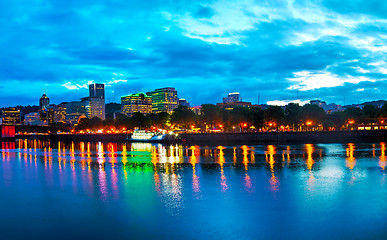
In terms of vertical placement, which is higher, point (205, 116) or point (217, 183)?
point (205, 116)

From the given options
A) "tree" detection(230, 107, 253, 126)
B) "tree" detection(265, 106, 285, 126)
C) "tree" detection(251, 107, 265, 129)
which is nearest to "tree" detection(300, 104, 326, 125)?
"tree" detection(265, 106, 285, 126)

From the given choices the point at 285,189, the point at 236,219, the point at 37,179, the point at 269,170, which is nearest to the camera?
the point at 236,219

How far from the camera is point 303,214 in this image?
21.6 m

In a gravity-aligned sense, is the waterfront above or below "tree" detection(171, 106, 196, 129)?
below

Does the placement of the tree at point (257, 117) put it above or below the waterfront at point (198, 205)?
above

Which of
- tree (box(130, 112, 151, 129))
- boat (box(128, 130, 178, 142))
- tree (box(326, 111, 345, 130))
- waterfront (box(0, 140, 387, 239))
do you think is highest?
tree (box(130, 112, 151, 129))

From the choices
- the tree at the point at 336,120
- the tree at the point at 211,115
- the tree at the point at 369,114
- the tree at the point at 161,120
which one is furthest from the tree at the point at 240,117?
the tree at the point at 369,114

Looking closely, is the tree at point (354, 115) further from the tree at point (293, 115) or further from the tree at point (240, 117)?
the tree at point (240, 117)

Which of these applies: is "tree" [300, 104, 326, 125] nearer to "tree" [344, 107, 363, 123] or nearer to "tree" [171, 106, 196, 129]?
"tree" [344, 107, 363, 123]

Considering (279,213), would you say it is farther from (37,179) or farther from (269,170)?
(37,179)

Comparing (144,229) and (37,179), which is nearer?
(144,229)

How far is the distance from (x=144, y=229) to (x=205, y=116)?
5417 inches

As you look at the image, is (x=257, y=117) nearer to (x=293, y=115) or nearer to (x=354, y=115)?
(x=293, y=115)

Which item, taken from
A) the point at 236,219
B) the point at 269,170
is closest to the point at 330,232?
the point at 236,219
